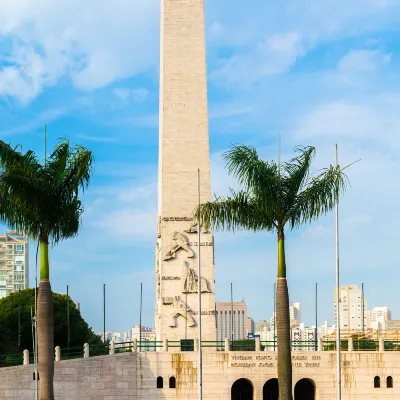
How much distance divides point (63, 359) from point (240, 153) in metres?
20.4

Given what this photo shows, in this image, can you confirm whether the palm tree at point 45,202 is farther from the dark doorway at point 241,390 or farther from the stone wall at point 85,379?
the dark doorway at point 241,390

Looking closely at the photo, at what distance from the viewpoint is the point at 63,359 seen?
4894 cm

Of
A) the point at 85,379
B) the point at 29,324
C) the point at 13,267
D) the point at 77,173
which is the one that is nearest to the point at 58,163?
the point at 77,173

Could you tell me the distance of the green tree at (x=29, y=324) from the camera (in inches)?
2662

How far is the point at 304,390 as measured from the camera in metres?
50.3

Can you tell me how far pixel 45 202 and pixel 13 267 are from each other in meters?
149

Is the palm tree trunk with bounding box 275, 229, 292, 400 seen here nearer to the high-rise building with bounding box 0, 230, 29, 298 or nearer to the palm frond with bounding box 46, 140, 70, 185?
the palm frond with bounding box 46, 140, 70, 185

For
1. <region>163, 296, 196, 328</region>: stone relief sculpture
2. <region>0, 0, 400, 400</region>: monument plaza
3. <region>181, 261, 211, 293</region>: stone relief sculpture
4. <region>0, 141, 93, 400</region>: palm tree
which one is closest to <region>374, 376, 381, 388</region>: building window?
<region>0, 0, 400, 400</region>: monument plaza

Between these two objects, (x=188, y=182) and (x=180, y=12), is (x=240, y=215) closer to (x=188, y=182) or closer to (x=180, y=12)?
(x=188, y=182)

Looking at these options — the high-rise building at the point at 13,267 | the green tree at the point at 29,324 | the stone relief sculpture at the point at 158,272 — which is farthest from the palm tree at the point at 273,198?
the high-rise building at the point at 13,267

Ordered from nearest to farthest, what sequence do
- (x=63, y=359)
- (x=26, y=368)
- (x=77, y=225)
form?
(x=77, y=225)
(x=26, y=368)
(x=63, y=359)

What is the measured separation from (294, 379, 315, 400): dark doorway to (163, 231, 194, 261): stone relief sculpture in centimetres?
894

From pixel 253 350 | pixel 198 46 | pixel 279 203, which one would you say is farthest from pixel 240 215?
pixel 198 46

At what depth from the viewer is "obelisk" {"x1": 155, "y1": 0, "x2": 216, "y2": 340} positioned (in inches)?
1988
